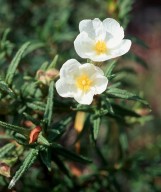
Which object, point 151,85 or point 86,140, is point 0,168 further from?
point 151,85

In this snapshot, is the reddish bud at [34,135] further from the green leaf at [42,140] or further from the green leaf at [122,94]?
the green leaf at [122,94]

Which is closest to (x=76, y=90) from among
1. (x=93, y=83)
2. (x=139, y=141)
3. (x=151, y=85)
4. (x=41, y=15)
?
(x=93, y=83)

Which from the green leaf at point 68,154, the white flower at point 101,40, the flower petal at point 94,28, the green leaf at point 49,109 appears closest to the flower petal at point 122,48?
the white flower at point 101,40

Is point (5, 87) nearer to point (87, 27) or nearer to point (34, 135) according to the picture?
point (34, 135)

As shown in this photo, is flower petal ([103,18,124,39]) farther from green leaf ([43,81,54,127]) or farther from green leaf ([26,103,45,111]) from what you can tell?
green leaf ([26,103,45,111])

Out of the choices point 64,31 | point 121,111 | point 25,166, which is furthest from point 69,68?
point 64,31
